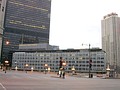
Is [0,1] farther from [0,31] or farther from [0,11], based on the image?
[0,31]

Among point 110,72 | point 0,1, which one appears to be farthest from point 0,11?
point 110,72

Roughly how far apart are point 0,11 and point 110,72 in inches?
2278

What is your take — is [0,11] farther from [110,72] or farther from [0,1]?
[110,72]

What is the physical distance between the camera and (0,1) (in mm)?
103312

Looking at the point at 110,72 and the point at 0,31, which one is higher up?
the point at 0,31

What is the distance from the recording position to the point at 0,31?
10944 centimetres

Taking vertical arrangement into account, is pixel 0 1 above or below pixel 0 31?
above

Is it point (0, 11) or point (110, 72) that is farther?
point (0, 11)

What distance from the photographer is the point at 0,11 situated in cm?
10406

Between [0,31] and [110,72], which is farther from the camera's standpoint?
[0,31]

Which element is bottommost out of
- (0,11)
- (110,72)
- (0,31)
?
(110,72)

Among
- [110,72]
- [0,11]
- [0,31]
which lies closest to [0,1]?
[0,11]

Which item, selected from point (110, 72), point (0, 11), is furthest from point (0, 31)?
point (110, 72)

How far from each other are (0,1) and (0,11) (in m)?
4.65
